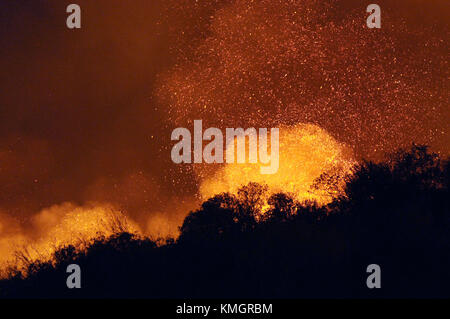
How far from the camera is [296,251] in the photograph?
58.7 feet

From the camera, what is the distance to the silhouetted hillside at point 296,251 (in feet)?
52.0

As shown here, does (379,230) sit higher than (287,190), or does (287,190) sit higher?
(287,190)

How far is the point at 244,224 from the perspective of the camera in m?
23.2

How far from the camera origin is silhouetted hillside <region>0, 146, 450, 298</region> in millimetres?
15836

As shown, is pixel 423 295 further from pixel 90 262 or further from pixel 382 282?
pixel 90 262
